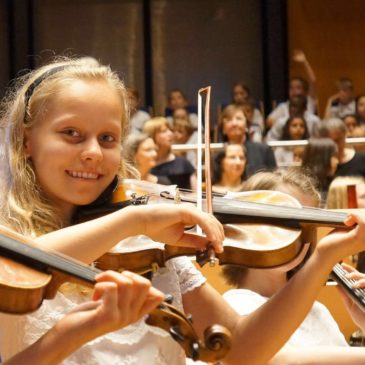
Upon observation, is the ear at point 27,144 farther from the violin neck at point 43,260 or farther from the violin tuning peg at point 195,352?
the violin tuning peg at point 195,352

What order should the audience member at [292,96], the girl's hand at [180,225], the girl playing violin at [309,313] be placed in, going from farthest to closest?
the audience member at [292,96] < the girl playing violin at [309,313] < the girl's hand at [180,225]

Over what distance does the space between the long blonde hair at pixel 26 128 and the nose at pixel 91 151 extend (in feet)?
0.32

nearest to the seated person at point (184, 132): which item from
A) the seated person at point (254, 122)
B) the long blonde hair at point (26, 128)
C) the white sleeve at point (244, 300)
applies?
the seated person at point (254, 122)

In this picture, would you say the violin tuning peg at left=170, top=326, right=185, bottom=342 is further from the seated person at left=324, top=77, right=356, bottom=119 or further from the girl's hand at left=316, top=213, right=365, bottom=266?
the seated person at left=324, top=77, right=356, bottom=119

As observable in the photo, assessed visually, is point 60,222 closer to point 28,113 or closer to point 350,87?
point 28,113

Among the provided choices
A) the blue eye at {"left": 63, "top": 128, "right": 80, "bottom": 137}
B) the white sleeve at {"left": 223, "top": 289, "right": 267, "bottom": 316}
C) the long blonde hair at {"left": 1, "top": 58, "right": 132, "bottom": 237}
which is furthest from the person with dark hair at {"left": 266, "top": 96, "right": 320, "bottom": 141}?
the blue eye at {"left": 63, "top": 128, "right": 80, "bottom": 137}

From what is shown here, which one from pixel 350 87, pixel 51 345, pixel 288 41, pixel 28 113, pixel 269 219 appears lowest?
pixel 51 345

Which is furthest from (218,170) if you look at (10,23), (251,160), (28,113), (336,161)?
(10,23)

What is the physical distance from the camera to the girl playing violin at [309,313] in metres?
1.65

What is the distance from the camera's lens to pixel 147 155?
459 centimetres

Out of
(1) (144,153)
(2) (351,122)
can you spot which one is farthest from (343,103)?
(1) (144,153)

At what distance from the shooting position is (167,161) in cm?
502

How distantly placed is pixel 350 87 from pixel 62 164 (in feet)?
20.5

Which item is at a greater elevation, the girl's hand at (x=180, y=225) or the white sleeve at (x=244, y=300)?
the girl's hand at (x=180, y=225)
